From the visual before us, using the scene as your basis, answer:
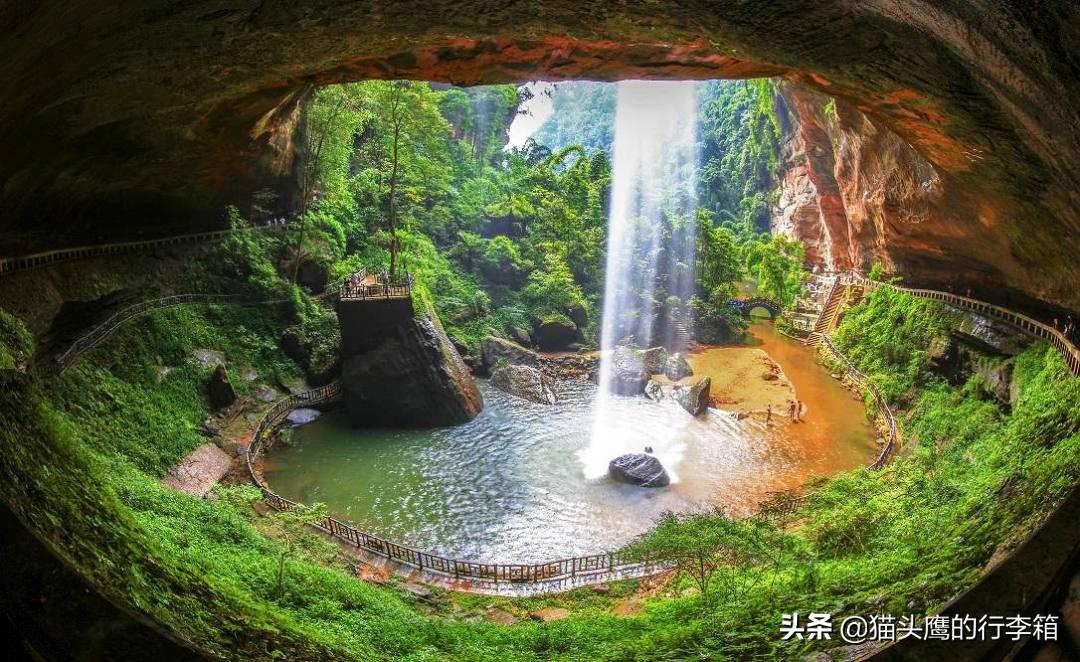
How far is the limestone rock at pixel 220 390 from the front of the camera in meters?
16.5

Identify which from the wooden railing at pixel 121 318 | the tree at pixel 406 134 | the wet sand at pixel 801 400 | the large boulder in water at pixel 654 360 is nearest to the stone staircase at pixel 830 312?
the wet sand at pixel 801 400

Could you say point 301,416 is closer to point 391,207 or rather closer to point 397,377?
point 397,377

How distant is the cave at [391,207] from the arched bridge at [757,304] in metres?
8.74

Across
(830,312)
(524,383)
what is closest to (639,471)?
(524,383)

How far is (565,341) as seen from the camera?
2881 centimetres

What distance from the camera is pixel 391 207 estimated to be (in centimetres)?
2073

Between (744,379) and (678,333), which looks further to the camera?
(678,333)

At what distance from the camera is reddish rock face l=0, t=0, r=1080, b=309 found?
17.0ft

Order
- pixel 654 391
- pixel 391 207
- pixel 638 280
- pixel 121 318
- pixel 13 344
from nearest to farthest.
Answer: pixel 13 344
pixel 121 318
pixel 391 207
pixel 654 391
pixel 638 280

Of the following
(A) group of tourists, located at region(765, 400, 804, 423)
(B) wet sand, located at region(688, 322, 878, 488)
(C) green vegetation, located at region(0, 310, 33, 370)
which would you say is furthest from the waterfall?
(C) green vegetation, located at region(0, 310, 33, 370)

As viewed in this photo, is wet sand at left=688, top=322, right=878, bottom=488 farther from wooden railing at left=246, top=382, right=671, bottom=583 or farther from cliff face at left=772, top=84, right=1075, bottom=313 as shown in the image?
wooden railing at left=246, top=382, right=671, bottom=583

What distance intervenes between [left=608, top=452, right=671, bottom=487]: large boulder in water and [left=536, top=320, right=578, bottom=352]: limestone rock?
1263 cm

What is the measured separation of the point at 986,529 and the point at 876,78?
6.67 meters

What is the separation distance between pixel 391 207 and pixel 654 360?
14052 millimetres
